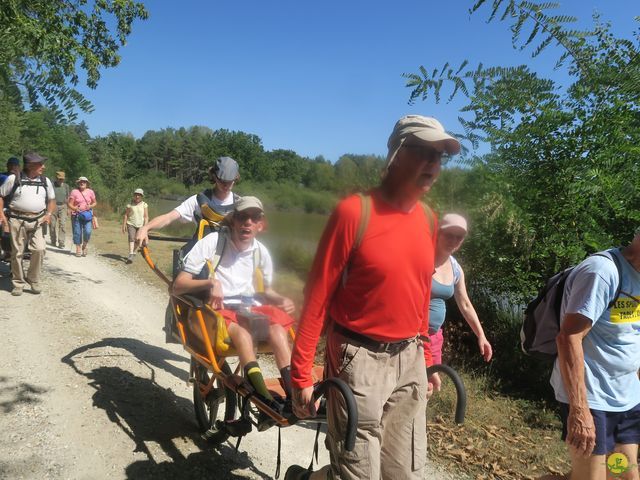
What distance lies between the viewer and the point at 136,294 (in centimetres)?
948

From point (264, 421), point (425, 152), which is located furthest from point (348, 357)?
point (264, 421)

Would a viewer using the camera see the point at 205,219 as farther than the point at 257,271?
Yes

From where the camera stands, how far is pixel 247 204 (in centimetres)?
397

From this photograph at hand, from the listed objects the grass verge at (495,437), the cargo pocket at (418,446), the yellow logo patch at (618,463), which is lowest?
the grass verge at (495,437)

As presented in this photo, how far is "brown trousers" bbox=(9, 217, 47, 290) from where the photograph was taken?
828cm

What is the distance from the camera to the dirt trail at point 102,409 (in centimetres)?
387

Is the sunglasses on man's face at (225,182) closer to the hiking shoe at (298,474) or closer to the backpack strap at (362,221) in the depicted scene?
the hiking shoe at (298,474)

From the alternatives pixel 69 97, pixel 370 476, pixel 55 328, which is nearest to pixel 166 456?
pixel 370 476

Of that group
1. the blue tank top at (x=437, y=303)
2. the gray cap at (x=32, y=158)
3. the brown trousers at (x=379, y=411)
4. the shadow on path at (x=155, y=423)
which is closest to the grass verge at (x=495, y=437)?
the blue tank top at (x=437, y=303)

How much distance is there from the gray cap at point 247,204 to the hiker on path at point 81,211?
9759mm

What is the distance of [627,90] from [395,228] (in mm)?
3563

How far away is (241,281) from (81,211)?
9.66 meters

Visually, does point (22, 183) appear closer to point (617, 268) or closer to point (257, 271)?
point (257, 271)

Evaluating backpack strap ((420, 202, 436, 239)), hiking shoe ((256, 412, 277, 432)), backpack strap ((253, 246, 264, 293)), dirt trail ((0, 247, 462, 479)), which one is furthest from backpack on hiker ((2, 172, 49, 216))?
backpack strap ((420, 202, 436, 239))
